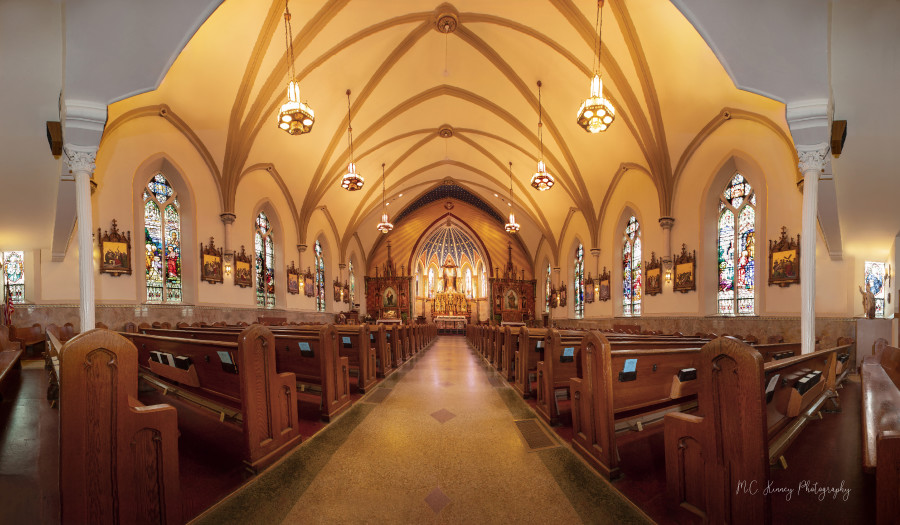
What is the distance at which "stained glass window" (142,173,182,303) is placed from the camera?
1009cm

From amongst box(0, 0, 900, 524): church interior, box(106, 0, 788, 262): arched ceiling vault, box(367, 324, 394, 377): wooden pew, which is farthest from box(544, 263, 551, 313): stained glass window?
box(367, 324, 394, 377): wooden pew

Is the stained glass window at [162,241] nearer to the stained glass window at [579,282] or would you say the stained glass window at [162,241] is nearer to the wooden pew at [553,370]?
the wooden pew at [553,370]

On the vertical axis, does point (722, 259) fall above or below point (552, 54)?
below

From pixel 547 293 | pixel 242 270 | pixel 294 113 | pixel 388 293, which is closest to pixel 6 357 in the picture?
pixel 294 113

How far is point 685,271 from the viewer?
36.1ft

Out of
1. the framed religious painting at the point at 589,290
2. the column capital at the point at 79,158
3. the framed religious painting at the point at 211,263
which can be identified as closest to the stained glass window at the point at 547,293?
the framed religious painting at the point at 589,290

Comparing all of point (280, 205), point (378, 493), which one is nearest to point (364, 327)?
point (378, 493)

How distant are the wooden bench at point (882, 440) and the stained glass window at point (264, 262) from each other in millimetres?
14584

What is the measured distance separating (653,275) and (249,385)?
41.4 ft

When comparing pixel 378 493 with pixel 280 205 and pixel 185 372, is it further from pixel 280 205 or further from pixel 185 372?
pixel 280 205

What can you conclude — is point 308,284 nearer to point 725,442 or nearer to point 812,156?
point 812,156

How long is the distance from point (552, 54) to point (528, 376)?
9348 mm

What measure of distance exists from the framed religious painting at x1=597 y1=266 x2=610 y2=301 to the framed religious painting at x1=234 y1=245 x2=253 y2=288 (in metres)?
13.7

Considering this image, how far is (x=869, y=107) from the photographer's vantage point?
654 centimetres
